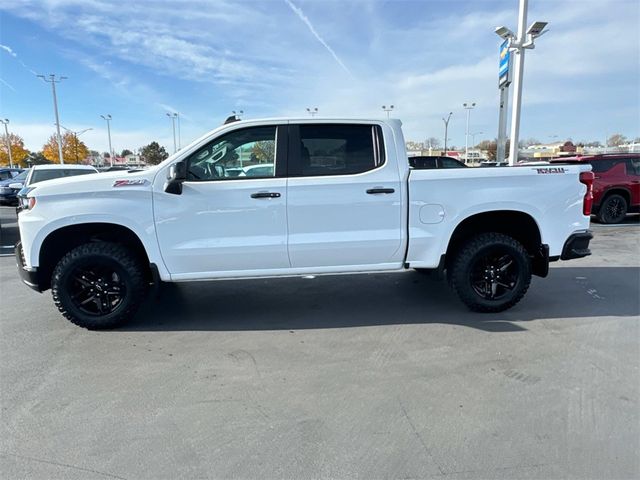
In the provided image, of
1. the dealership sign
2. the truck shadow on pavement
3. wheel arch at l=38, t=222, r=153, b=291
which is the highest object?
the dealership sign

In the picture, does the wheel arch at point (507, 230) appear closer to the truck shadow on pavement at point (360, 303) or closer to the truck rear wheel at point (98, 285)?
the truck shadow on pavement at point (360, 303)

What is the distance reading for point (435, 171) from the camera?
4.11 meters

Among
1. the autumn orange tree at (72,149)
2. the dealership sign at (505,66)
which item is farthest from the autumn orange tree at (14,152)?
the dealership sign at (505,66)

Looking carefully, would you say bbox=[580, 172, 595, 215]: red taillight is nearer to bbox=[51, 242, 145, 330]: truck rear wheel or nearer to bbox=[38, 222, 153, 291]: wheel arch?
bbox=[38, 222, 153, 291]: wheel arch

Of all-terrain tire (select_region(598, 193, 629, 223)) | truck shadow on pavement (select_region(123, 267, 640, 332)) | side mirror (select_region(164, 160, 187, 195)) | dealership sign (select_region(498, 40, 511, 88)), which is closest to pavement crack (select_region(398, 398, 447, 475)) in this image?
truck shadow on pavement (select_region(123, 267, 640, 332))

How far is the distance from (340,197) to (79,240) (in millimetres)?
2644

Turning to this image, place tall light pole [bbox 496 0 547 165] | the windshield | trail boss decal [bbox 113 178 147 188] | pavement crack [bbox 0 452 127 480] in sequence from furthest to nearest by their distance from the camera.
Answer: tall light pole [bbox 496 0 547 165], the windshield, trail boss decal [bbox 113 178 147 188], pavement crack [bbox 0 452 127 480]

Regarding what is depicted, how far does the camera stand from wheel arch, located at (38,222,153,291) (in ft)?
13.0

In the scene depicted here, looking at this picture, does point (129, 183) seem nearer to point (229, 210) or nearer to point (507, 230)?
point (229, 210)

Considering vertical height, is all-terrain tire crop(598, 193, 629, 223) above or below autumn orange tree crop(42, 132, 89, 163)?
below

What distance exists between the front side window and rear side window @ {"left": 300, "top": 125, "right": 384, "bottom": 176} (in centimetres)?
32

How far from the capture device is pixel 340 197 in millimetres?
3967

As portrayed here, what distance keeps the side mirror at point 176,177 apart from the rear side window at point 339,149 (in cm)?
110

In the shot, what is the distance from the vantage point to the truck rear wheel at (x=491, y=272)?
169 inches
